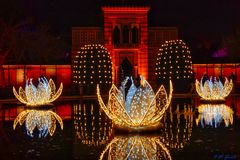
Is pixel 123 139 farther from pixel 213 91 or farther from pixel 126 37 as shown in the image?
pixel 126 37

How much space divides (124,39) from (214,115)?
743 inches

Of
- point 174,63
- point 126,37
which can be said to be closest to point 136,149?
point 174,63

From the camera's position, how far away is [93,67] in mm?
33062

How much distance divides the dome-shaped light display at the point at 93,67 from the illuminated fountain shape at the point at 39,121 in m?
11.4

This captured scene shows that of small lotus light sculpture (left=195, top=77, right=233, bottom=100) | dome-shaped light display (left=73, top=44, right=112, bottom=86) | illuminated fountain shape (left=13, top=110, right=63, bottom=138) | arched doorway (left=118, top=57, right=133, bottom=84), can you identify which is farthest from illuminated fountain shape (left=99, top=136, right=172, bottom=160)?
arched doorway (left=118, top=57, right=133, bottom=84)

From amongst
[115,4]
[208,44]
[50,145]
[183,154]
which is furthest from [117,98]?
[208,44]

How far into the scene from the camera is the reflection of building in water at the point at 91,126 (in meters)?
14.1

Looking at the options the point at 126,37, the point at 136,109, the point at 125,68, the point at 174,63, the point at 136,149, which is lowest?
the point at 136,149

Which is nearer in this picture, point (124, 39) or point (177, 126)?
point (177, 126)

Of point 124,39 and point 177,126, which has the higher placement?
point 124,39

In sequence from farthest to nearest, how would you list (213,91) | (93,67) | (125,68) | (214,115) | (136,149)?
(125,68) < (93,67) < (213,91) < (214,115) < (136,149)

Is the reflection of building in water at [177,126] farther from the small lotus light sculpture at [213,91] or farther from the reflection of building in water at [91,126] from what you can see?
the small lotus light sculpture at [213,91]

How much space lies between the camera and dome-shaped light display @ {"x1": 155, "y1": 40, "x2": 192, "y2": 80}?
33.8 metres

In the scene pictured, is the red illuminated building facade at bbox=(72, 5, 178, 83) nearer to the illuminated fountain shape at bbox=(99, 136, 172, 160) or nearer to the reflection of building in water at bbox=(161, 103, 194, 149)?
the reflection of building in water at bbox=(161, 103, 194, 149)
